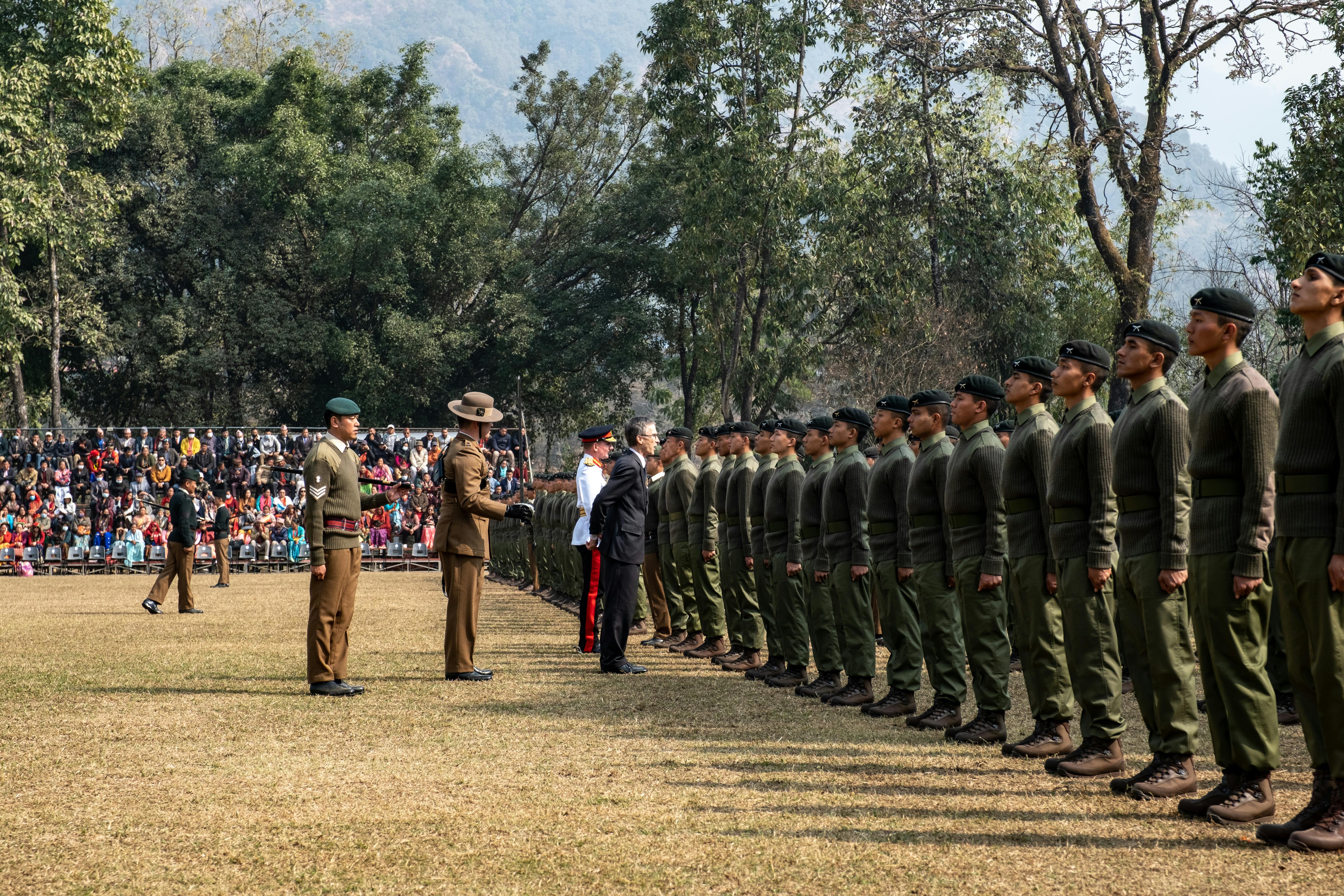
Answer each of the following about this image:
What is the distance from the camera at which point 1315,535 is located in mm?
4570

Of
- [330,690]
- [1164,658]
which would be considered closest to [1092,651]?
[1164,658]

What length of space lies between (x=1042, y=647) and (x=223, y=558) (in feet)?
65.7

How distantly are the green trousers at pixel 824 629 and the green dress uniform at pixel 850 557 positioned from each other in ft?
0.10

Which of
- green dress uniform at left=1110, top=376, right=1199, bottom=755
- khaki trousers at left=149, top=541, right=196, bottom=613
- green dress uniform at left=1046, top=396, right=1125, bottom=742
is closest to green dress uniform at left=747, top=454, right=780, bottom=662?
green dress uniform at left=1046, top=396, right=1125, bottom=742

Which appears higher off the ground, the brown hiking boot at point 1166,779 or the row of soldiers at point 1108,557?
the row of soldiers at point 1108,557

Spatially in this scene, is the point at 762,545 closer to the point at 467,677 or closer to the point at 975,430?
the point at 467,677

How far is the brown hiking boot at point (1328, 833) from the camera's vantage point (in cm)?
437

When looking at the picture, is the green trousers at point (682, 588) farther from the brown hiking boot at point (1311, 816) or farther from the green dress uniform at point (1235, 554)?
the brown hiking boot at point (1311, 816)

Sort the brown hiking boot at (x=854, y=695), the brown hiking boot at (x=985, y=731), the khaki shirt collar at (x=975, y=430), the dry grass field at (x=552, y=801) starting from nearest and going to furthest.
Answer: the dry grass field at (x=552, y=801) < the brown hiking boot at (x=985, y=731) < the khaki shirt collar at (x=975, y=430) < the brown hiking boot at (x=854, y=695)

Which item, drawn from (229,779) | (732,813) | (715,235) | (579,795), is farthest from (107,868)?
(715,235)

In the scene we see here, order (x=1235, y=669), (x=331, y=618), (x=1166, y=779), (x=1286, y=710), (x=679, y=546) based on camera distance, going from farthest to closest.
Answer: (x=679, y=546) < (x=331, y=618) < (x=1286, y=710) < (x=1166, y=779) < (x=1235, y=669)

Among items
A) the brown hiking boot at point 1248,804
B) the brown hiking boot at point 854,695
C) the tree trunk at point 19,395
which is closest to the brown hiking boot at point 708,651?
the brown hiking boot at point 854,695

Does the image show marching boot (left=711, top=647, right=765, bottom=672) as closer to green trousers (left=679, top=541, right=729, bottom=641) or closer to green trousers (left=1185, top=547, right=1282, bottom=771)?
green trousers (left=679, top=541, right=729, bottom=641)

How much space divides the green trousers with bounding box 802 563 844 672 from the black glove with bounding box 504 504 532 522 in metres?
2.20
